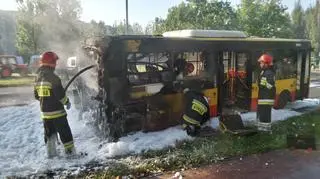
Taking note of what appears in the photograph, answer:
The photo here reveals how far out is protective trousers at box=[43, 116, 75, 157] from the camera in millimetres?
7574

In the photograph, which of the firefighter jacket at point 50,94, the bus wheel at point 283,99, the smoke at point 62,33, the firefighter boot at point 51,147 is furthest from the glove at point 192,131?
the smoke at point 62,33

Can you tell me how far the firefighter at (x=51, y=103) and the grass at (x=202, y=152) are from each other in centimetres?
140

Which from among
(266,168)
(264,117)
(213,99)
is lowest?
(266,168)

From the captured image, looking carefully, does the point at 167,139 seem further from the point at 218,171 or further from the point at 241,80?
the point at 241,80

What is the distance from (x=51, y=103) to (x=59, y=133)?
24.8 inches

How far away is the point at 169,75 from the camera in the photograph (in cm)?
930

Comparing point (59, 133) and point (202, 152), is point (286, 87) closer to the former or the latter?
point (202, 152)

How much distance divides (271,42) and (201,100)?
450 centimetres

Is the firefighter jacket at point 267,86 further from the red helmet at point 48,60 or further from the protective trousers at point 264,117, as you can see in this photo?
the red helmet at point 48,60

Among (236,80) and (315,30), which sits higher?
(315,30)

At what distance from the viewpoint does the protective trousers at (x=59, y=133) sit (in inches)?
298

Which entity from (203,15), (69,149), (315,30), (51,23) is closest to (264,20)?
(203,15)

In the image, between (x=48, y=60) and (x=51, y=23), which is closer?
(x=48, y=60)

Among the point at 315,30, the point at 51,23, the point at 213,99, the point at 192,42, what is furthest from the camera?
the point at 315,30
